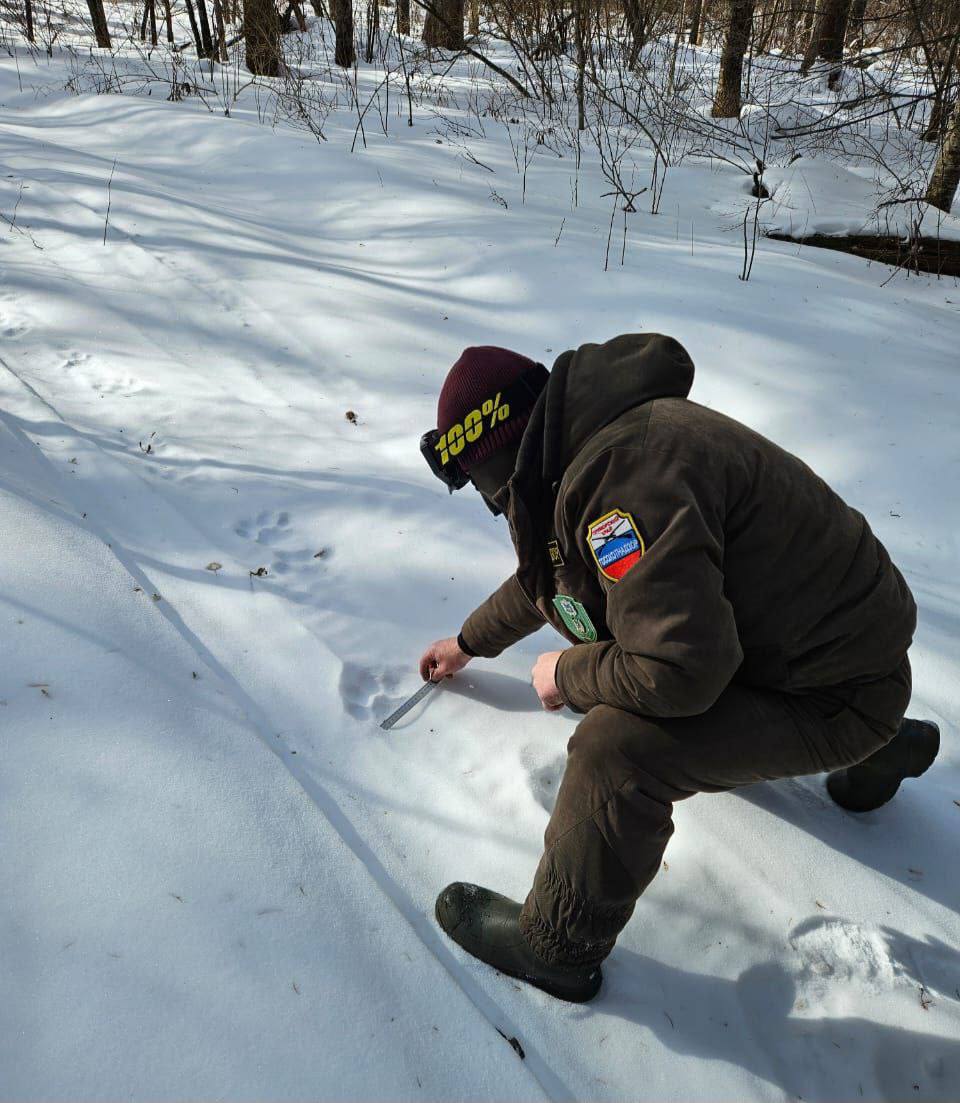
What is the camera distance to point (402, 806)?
5.58 ft

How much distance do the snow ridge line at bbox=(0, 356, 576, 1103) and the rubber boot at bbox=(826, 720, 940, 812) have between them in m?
0.87

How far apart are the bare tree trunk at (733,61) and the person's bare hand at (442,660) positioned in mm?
7217

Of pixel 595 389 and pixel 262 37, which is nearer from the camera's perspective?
pixel 595 389

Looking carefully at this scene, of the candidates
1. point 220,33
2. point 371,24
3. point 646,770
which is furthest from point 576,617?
point 220,33

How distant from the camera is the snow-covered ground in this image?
1279 millimetres

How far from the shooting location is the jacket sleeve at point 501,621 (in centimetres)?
171

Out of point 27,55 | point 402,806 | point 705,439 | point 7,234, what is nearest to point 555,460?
point 705,439

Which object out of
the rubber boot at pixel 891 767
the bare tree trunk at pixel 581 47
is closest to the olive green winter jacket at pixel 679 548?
the rubber boot at pixel 891 767

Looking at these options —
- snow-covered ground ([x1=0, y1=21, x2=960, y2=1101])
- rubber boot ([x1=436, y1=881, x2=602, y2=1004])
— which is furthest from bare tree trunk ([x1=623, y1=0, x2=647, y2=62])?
rubber boot ([x1=436, y1=881, x2=602, y2=1004])

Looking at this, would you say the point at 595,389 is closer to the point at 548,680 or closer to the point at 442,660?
the point at 548,680

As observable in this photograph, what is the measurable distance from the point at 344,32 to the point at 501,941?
408 inches

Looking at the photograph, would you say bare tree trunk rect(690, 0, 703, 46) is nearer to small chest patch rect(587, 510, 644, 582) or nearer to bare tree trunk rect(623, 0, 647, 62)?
bare tree trunk rect(623, 0, 647, 62)

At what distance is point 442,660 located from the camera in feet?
6.38

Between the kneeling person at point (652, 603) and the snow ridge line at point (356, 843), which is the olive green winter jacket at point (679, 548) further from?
the snow ridge line at point (356, 843)
